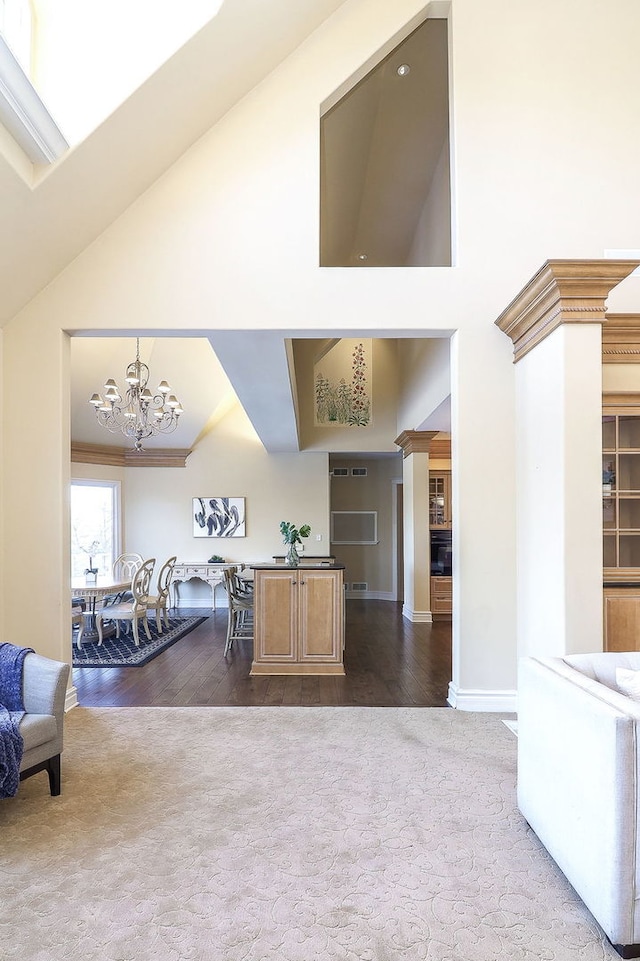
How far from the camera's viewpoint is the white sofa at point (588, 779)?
1873mm

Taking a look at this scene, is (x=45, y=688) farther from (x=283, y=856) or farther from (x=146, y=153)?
(x=146, y=153)

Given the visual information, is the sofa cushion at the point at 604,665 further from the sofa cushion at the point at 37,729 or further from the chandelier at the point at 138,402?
the chandelier at the point at 138,402

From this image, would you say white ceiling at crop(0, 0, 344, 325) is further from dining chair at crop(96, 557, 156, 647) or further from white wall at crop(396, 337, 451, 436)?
dining chair at crop(96, 557, 156, 647)

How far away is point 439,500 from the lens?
926cm

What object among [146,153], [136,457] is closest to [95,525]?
[136,457]

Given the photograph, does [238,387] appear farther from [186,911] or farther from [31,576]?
[186,911]

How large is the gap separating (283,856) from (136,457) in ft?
26.7

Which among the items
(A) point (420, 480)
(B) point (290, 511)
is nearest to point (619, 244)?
(A) point (420, 480)

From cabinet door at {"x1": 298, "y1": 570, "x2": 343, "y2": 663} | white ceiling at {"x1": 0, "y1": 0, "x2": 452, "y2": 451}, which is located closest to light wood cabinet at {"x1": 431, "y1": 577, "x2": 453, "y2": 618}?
cabinet door at {"x1": 298, "y1": 570, "x2": 343, "y2": 663}

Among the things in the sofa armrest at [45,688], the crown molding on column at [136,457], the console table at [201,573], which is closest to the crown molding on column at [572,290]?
the sofa armrest at [45,688]

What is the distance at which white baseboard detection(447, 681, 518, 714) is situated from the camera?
4.25 meters

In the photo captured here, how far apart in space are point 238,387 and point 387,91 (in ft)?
12.6

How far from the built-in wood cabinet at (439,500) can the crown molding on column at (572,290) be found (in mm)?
5679

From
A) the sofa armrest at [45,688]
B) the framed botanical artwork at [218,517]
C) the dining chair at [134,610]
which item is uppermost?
the framed botanical artwork at [218,517]
